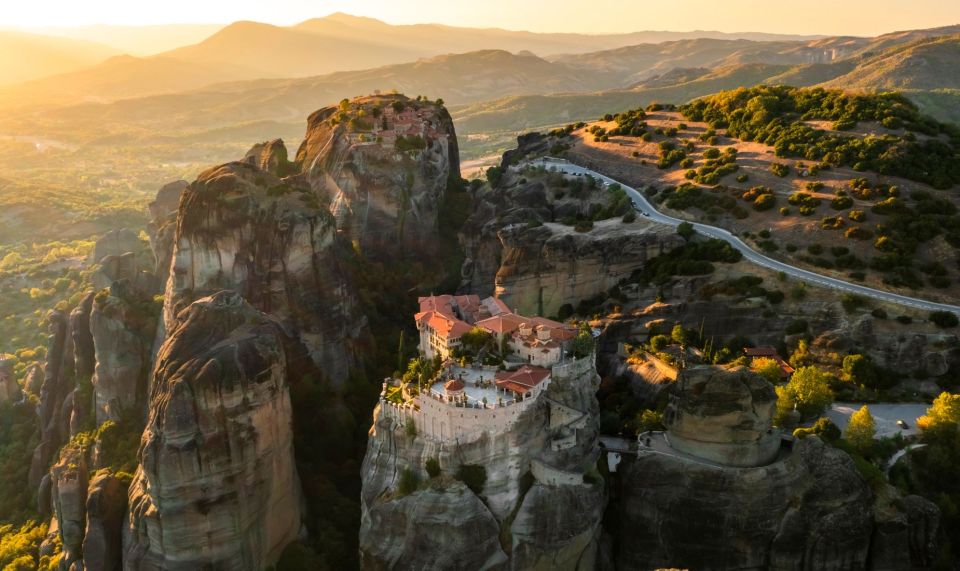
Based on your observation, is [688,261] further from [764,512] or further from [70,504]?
[70,504]

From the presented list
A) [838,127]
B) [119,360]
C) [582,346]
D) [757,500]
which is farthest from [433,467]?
[838,127]

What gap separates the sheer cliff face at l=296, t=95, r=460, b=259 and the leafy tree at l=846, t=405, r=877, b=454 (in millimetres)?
48789

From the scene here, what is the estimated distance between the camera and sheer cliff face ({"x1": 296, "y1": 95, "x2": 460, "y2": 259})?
7812 cm

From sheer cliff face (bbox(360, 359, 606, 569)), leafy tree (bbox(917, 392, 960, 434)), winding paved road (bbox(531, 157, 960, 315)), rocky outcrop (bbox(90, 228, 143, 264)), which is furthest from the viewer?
rocky outcrop (bbox(90, 228, 143, 264))

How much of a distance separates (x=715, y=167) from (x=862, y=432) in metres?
44.3

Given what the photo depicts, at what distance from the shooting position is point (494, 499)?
40.0m

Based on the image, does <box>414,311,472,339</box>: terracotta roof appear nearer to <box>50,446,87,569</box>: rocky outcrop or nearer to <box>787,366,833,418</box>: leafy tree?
<box>787,366,833,418</box>: leafy tree

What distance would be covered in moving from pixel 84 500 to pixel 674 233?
52.2 metres

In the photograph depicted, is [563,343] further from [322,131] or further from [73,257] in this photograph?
[73,257]

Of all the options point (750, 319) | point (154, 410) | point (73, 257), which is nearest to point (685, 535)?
point (750, 319)

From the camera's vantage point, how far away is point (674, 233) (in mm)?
68250

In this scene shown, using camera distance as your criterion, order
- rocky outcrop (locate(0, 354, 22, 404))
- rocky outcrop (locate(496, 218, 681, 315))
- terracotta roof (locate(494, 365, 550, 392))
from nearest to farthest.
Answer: terracotta roof (locate(494, 365, 550, 392)) < rocky outcrop (locate(496, 218, 681, 315)) < rocky outcrop (locate(0, 354, 22, 404))

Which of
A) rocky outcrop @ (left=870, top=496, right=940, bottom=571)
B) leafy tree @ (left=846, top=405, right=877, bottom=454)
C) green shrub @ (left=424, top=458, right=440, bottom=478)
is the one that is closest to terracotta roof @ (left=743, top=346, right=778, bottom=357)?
leafy tree @ (left=846, top=405, right=877, bottom=454)

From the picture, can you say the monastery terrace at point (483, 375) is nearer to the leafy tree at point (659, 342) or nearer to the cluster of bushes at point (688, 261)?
the leafy tree at point (659, 342)
